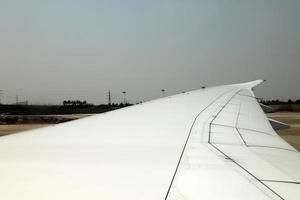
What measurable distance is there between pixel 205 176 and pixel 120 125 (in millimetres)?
2178

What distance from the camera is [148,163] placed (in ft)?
8.02

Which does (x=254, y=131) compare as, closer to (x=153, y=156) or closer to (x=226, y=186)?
(x=153, y=156)

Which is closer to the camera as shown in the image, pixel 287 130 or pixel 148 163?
pixel 148 163

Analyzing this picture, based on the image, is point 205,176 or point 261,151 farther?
point 261,151

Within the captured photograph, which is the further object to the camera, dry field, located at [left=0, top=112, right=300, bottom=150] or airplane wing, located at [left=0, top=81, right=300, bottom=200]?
dry field, located at [left=0, top=112, right=300, bottom=150]

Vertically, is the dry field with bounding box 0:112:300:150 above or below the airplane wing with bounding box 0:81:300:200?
below

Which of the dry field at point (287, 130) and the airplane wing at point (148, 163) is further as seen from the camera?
the dry field at point (287, 130)

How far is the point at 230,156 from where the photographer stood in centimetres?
295

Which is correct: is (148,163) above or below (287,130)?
above

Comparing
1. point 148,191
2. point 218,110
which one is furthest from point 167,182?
point 218,110

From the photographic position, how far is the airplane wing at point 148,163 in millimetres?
1860

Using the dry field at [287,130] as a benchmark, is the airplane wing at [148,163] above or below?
above

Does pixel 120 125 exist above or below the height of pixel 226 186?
above

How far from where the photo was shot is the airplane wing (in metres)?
1.86
